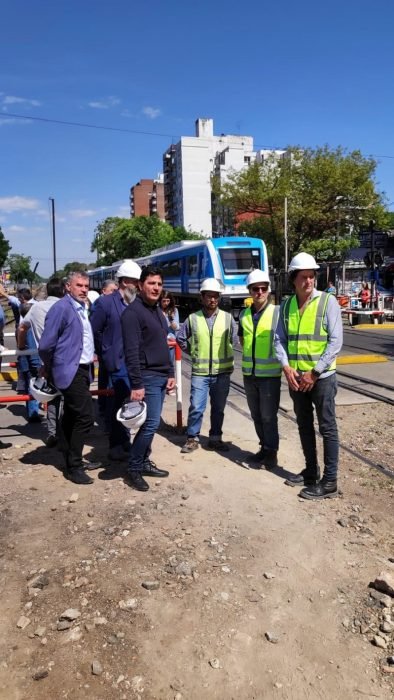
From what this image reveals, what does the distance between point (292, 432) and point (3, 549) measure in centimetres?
359

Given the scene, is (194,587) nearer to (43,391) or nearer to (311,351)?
(311,351)

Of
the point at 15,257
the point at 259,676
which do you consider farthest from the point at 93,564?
the point at 15,257

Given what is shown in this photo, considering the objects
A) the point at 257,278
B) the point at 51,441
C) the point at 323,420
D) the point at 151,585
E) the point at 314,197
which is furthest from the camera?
the point at 314,197

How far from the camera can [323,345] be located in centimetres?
410

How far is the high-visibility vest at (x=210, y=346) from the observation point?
5.30 m

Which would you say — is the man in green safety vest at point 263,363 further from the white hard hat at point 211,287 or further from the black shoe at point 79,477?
the black shoe at point 79,477

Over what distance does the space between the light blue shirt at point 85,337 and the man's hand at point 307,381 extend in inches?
77.5

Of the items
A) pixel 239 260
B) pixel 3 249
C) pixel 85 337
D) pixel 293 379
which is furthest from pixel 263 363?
pixel 3 249

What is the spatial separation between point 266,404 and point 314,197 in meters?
35.1

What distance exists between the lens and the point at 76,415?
4.62m

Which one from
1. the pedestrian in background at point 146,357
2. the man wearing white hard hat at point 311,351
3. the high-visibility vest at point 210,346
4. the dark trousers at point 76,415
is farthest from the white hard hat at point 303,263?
the dark trousers at point 76,415

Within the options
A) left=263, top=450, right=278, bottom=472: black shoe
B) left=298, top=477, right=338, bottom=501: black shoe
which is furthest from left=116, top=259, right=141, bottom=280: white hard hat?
left=298, top=477, right=338, bottom=501: black shoe

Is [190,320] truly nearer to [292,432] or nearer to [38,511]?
[292,432]

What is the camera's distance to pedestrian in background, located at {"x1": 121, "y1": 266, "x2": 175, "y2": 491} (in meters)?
4.28
